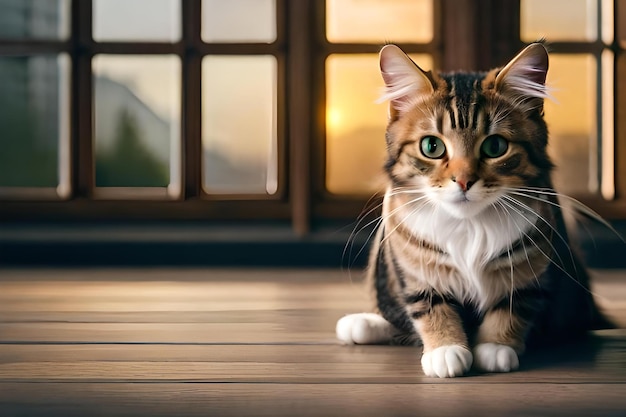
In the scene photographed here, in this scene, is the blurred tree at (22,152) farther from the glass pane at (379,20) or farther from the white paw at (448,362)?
the white paw at (448,362)

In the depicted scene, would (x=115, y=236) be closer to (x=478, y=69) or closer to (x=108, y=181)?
(x=108, y=181)

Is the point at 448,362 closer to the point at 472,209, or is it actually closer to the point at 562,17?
the point at 472,209

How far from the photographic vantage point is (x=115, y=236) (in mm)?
2410

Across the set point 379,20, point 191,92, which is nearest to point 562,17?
point 379,20

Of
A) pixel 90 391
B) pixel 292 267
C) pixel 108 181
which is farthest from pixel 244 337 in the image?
pixel 108 181

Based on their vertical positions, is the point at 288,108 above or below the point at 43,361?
above

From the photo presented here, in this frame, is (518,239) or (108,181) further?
(108,181)

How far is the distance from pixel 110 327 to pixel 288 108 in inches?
46.6

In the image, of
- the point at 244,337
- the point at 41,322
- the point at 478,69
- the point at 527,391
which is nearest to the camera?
the point at 527,391

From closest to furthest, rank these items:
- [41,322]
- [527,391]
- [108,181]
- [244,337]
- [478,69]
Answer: [527,391] < [244,337] < [41,322] < [478,69] < [108,181]

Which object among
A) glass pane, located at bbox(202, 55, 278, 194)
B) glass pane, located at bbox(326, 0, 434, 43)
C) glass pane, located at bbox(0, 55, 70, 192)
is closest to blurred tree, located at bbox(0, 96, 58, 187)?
glass pane, located at bbox(0, 55, 70, 192)

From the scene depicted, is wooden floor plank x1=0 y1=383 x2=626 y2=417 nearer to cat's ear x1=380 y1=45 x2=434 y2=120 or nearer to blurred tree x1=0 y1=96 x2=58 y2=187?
cat's ear x1=380 y1=45 x2=434 y2=120

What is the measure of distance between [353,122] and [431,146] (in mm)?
1372

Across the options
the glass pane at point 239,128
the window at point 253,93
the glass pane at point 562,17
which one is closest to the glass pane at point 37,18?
the window at point 253,93
